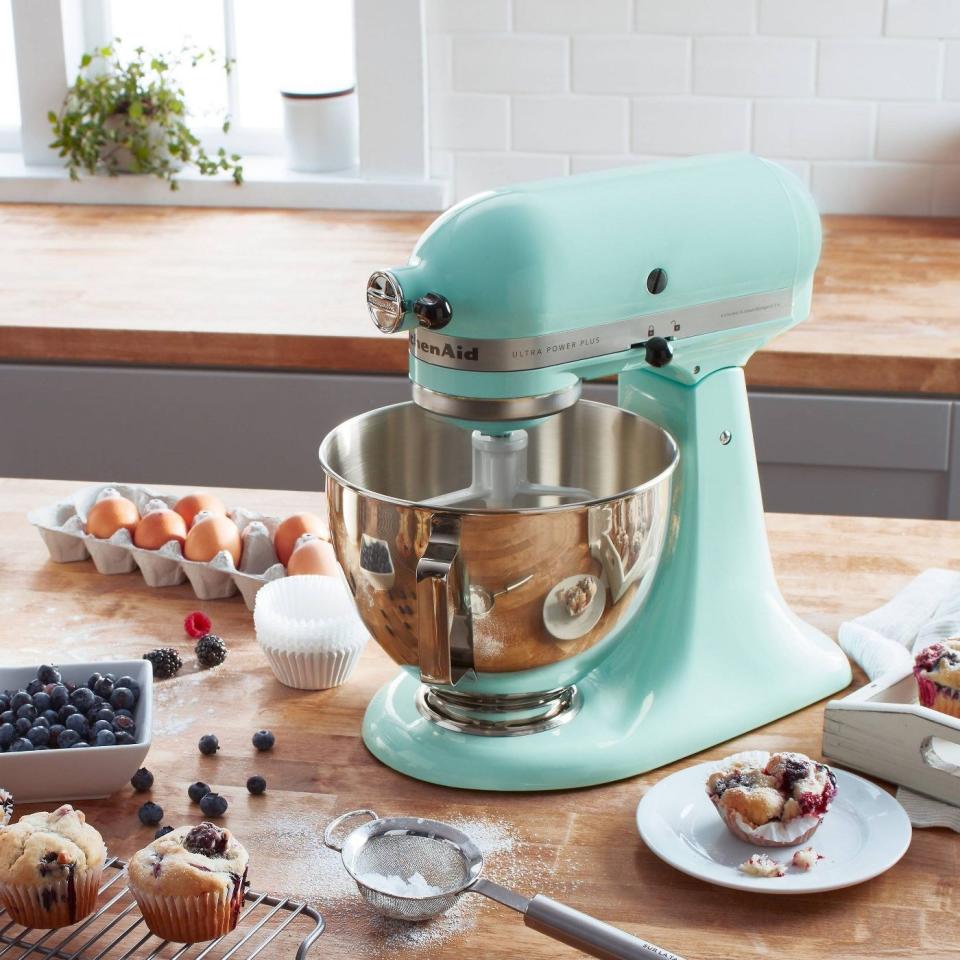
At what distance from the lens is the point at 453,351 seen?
0.94 m

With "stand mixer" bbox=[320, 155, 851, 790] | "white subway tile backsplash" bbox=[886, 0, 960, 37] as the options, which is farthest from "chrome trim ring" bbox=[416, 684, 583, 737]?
"white subway tile backsplash" bbox=[886, 0, 960, 37]

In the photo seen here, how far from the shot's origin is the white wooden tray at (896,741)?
0.96 meters

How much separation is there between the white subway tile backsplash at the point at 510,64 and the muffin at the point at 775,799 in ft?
7.04

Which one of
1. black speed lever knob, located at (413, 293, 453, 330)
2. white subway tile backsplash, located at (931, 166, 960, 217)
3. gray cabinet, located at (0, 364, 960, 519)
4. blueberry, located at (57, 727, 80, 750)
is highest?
black speed lever knob, located at (413, 293, 453, 330)

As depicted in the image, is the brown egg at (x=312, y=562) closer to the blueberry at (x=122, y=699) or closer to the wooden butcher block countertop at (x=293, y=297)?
the blueberry at (x=122, y=699)

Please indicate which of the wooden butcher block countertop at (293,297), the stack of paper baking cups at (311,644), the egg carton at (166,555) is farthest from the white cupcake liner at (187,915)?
the wooden butcher block countertop at (293,297)

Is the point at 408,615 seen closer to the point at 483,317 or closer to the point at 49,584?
the point at 483,317

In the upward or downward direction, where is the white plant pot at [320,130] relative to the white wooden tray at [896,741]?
upward

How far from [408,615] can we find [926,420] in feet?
4.09

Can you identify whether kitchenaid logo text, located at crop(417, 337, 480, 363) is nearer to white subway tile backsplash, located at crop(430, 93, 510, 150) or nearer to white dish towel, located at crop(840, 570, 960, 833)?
white dish towel, located at crop(840, 570, 960, 833)

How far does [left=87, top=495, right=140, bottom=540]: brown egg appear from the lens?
1.33 meters

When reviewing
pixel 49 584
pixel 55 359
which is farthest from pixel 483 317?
pixel 55 359

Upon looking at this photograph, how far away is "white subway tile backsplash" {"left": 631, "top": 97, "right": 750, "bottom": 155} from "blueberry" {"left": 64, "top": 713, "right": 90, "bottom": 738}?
7.02ft

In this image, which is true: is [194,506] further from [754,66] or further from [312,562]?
[754,66]
